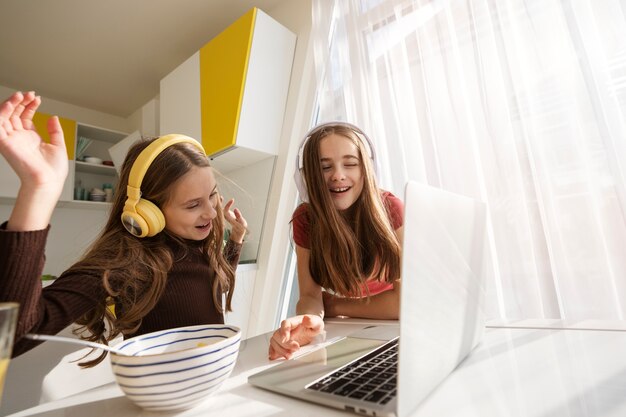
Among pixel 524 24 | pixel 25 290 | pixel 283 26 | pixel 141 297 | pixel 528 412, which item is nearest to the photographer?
pixel 528 412

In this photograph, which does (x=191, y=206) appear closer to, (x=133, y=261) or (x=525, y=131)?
(x=133, y=261)

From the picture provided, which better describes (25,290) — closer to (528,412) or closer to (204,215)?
(204,215)

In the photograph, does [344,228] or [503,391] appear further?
[344,228]

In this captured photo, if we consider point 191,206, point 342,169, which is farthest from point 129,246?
point 342,169

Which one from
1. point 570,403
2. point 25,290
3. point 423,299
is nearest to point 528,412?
point 570,403

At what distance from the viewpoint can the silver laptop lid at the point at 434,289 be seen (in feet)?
1.19

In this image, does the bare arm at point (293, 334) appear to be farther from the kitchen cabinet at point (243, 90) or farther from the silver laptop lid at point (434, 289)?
the kitchen cabinet at point (243, 90)

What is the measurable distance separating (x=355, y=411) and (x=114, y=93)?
12.8ft

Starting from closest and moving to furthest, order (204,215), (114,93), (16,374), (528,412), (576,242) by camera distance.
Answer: (528,412), (16,374), (204,215), (576,242), (114,93)

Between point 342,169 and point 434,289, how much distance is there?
0.80 meters

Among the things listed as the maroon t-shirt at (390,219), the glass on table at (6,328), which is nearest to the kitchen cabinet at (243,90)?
the maroon t-shirt at (390,219)

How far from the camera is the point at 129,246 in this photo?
2.79 ft

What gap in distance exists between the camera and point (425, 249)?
1.30 ft

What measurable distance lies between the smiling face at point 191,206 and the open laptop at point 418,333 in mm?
504
